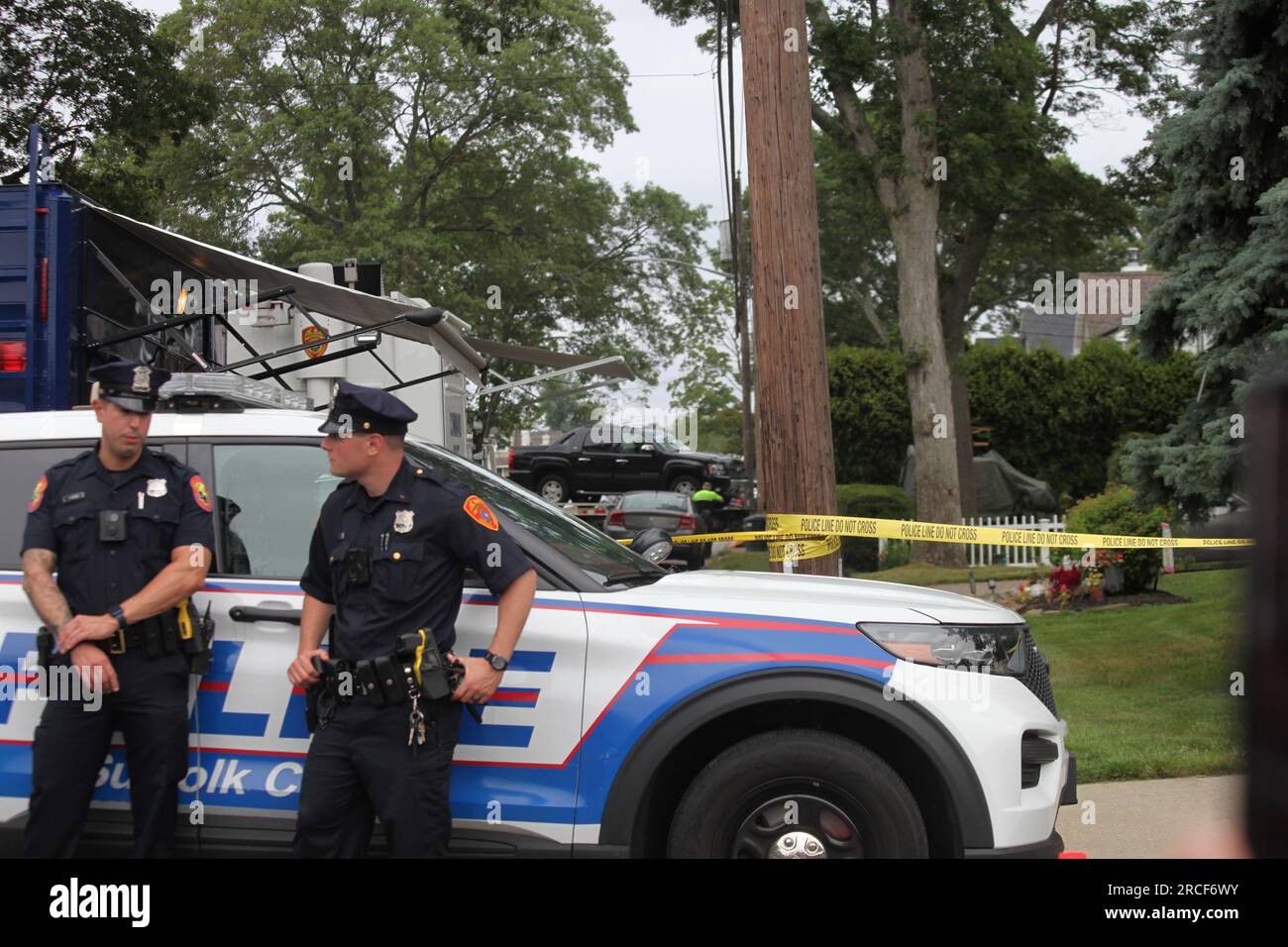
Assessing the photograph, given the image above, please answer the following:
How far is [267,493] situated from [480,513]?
0.89 metres

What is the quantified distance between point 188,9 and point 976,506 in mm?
22072

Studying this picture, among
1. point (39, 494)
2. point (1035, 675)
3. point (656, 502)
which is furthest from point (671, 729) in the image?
point (656, 502)

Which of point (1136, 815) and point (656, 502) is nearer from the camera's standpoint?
point (1136, 815)

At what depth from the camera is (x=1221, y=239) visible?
905cm

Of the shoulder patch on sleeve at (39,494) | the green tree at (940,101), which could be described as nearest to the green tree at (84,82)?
the green tree at (940,101)

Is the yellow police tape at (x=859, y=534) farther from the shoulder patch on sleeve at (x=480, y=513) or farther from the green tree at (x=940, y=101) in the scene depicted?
the green tree at (x=940, y=101)

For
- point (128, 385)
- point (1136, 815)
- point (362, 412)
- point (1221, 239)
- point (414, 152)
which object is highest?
point (414, 152)

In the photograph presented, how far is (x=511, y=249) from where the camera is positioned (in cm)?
3152

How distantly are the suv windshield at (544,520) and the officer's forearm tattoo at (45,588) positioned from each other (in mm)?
1204

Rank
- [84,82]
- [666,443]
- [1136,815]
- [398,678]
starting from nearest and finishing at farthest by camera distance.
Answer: [398,678] < [1136,815] < [84,82] < [666,443]

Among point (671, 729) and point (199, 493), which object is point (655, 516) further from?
point (671, 729)

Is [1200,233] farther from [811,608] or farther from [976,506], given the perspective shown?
[976,506]

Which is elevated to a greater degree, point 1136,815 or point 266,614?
point 266,614
